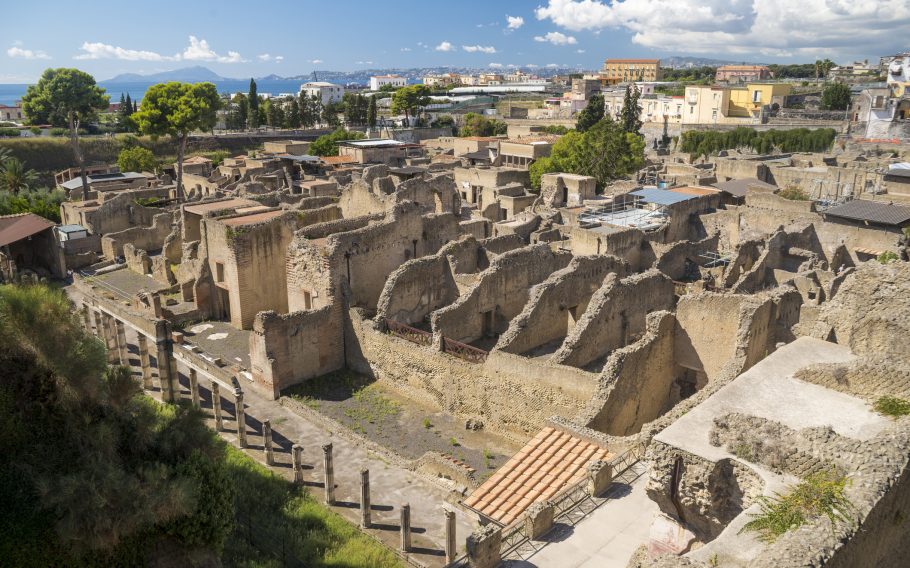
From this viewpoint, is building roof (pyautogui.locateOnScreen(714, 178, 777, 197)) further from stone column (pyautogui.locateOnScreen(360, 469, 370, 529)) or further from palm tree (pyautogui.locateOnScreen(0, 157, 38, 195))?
palm tree (pyautogui.locateOnScreen(0, 157, 38, 195))

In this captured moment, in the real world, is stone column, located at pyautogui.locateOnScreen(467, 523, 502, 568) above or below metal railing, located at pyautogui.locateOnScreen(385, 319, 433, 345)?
below

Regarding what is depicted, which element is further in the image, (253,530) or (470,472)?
(470,472)

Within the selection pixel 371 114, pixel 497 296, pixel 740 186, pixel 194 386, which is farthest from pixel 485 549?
pixel 371 114

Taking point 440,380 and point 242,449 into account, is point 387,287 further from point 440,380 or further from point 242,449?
point 242,449

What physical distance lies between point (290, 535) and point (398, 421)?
19.9ft

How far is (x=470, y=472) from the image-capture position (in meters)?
16.2

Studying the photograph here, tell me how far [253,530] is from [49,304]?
6260 millimetres

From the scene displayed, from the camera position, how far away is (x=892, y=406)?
1145cm

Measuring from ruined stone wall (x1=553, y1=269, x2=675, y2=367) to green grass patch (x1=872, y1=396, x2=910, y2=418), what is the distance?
7649 mm

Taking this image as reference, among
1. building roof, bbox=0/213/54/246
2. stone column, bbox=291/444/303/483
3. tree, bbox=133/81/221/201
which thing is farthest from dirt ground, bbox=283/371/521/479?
tree, bbox=133/81/221/201

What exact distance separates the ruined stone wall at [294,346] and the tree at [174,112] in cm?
2872

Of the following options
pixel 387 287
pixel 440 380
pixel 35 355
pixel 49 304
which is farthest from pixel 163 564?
pixel 387 287

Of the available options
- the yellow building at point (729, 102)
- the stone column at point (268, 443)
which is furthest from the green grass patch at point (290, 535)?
the yellow building at point (729, 102)

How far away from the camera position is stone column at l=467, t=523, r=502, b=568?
1055 cm
